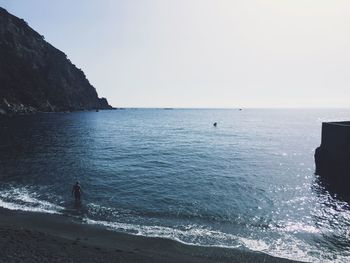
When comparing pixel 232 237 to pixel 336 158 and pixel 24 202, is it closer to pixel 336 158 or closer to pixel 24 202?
pixel 24 202

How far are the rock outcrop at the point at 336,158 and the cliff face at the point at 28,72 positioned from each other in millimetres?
120306

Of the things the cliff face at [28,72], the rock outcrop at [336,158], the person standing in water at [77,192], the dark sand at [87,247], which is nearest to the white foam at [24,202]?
the person standing in water at [77,192]

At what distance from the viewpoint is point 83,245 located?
1920 centimetres

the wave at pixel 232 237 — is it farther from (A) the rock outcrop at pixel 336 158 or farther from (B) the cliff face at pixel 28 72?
(B) the cliff face at pixel 28 72

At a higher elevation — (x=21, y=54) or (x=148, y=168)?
(x=21, y=54)

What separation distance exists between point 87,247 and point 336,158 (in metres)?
32.8

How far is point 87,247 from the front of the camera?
18.9 metres

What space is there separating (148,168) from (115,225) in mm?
20385

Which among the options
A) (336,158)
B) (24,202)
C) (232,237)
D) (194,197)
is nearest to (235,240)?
(232,237)

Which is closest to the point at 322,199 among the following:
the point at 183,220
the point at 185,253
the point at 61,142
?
the point at 183,220

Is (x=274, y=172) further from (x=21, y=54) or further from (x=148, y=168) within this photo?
(x=21, y=54)

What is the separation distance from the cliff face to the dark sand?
119 metres

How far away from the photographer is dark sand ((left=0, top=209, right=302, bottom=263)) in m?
17.2

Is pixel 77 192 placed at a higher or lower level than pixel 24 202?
higher
